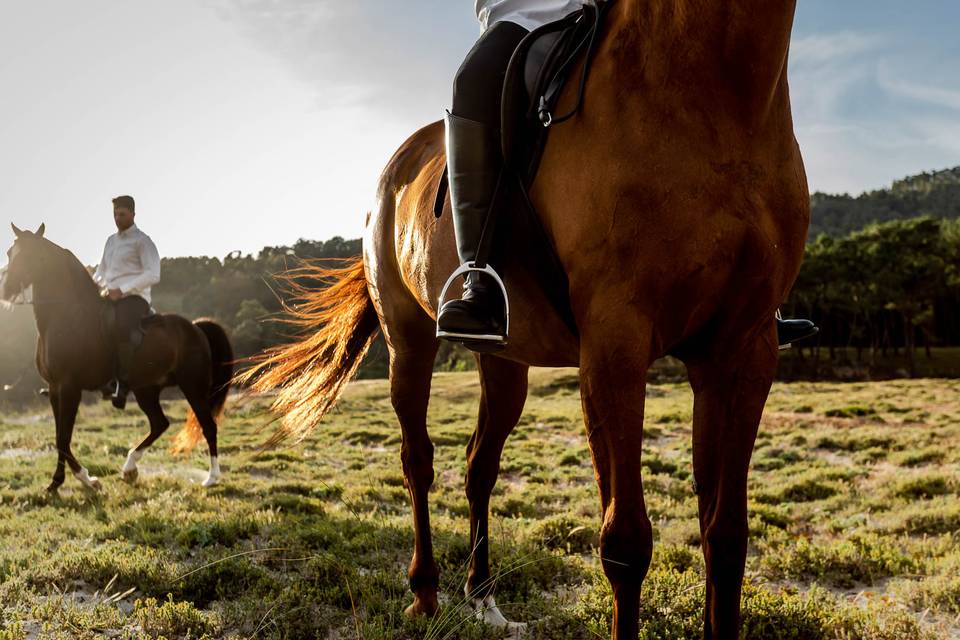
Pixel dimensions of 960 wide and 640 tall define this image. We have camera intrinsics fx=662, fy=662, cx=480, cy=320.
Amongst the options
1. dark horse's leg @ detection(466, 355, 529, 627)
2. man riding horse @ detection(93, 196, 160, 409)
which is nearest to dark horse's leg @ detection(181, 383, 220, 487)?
man riding horse @ detection(93, 196, 160, 409)

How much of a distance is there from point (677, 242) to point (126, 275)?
9365 mm

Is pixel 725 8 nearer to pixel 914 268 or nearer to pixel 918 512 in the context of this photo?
pixel 918 512

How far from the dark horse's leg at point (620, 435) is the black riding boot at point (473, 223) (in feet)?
1.82

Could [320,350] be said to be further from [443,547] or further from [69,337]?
[69,337]

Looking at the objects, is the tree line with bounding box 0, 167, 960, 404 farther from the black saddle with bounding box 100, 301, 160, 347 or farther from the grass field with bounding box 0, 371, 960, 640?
the grass field with bounding box 0, 371, 960, 640

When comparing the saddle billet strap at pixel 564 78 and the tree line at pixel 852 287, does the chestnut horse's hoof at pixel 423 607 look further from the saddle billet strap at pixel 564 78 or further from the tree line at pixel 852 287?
the tree line at pixel 852 287

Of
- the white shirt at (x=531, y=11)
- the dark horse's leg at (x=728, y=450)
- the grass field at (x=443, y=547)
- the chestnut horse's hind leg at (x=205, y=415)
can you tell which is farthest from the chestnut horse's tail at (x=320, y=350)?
the chestnut horse's hind leg at (x=205, y=415)

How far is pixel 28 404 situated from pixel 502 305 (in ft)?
112

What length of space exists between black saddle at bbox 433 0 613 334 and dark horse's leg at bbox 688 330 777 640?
2.08 ft

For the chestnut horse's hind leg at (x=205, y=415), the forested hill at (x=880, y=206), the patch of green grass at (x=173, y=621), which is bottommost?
→ the patch of green grass at (x=173, y=621)

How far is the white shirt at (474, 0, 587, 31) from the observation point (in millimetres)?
3215

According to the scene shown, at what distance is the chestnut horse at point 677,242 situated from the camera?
2281 mm

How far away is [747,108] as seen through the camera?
2387 mm

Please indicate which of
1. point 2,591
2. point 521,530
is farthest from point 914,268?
point 2,591
